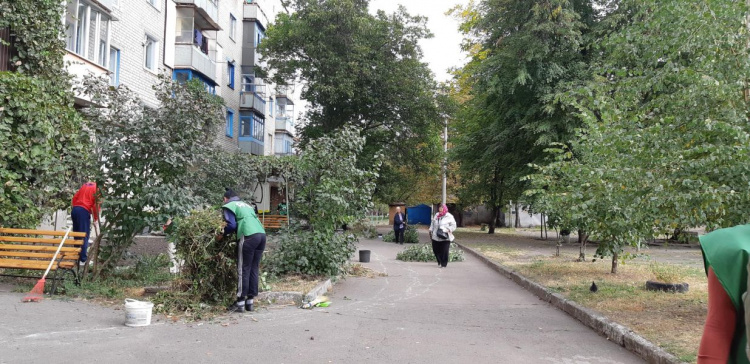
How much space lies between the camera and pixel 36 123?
10156mm

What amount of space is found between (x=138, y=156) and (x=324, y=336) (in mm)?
4576

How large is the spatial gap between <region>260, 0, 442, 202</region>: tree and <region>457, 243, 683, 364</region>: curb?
19.9 m

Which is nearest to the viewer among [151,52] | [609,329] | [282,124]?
[609,329]

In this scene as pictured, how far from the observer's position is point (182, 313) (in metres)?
7.50

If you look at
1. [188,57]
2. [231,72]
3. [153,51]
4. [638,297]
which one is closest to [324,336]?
[638,297]

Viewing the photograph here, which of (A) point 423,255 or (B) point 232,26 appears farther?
(B) point 232,26

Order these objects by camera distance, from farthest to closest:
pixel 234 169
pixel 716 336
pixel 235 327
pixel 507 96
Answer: pixel 507 96 → pixel 234 169 → pixel 235 327 → pixel 716 336

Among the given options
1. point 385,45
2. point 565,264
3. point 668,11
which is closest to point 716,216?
point 668,11

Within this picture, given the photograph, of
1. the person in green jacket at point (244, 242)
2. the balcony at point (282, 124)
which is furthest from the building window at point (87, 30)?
the balcony at point (282, 124)

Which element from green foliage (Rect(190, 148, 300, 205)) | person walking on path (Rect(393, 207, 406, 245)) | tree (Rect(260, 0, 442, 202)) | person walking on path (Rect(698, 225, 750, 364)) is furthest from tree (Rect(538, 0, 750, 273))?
tree (Rect(260, 0, 442, 202))

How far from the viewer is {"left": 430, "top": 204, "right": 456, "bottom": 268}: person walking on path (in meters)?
15.0

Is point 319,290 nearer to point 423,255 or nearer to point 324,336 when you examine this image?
point 324,336

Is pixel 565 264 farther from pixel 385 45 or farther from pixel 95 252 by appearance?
pixel 385 45

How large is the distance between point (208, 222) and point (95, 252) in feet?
8.57
